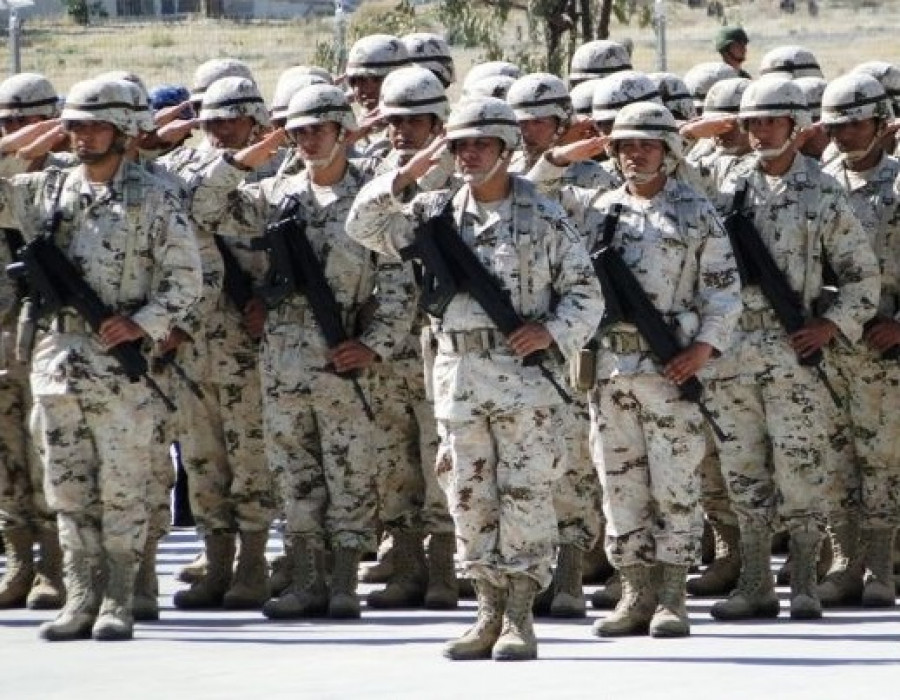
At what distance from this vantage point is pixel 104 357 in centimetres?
1327

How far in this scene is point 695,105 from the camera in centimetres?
1662

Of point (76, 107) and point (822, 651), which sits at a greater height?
point (76, 107)

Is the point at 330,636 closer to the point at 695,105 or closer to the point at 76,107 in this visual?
the point at 76,107

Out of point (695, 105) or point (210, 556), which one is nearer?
point (210, 556)

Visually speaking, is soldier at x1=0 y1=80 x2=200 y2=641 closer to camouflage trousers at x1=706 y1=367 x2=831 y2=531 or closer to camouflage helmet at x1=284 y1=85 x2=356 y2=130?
camouflage helmet at x1=284 y1=85 x2=356 y2=130

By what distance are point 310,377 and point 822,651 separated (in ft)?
9.47

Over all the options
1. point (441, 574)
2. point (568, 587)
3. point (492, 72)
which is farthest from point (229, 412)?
point (492, 72)

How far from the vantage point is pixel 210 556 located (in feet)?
49.3

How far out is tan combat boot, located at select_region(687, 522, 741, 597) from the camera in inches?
599

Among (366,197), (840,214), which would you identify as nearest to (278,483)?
(366,197)

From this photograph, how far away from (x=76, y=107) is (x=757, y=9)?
3743cm

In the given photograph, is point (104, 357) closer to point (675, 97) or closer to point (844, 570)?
point (844, 570)

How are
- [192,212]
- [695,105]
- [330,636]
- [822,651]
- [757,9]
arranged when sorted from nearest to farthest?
[822,651], [330,636], [192,212], [695,105], [757,9]

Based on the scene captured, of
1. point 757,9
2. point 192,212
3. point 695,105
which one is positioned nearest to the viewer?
point 192,212
